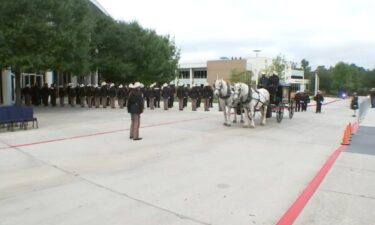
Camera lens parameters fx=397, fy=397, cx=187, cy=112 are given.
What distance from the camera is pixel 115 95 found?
26.8 meters

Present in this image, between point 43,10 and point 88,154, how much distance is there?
13815 mm

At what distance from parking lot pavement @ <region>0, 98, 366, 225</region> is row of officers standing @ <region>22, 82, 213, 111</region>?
11536 mm

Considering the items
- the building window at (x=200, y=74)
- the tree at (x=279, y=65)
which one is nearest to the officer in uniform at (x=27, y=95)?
the tree at (x=279, y=65)

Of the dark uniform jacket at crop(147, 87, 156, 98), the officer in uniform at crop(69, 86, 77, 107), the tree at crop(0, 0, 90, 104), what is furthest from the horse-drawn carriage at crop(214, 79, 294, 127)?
the officer in uniform at crop(69, 86, 77, 107)

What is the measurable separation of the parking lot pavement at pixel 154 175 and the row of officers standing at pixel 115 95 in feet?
37.8

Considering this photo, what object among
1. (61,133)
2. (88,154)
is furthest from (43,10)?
(88,154)

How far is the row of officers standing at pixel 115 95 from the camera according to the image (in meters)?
26.2

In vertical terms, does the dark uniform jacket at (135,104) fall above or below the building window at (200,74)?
below

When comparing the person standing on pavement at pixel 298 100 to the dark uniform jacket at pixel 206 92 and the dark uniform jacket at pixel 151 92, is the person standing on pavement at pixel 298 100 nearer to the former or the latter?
the dark uniform jacket at pixel 206 92

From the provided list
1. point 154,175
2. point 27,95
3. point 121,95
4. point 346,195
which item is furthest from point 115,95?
point 346,195

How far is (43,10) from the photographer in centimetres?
2119

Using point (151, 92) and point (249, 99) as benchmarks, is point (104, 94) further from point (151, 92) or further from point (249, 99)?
point (249, 99)

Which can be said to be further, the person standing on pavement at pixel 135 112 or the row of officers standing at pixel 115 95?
the row of officers standing at pixel 115 95

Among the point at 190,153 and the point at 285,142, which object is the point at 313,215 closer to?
the point at 190,153
